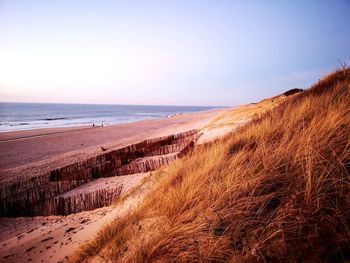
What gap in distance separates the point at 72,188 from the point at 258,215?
5.70 metres

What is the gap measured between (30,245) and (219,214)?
3.16m

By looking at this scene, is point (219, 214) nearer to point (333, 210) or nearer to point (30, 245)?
point (333, 210)

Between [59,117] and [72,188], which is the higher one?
[59,117]

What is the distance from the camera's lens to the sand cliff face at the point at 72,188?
4508mm

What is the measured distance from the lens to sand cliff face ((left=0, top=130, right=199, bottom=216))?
451 cm

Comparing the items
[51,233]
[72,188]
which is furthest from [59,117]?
[51,233]

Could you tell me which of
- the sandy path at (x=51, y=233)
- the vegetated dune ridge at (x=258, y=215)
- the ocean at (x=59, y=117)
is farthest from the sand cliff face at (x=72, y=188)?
the ocean at (x=59, y=117)

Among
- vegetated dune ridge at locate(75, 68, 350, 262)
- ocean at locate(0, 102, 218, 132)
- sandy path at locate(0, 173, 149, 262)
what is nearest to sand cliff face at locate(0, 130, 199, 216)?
sandy path at locate(0, 173, 149, 262)

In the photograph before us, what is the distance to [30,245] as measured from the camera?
3260 mm

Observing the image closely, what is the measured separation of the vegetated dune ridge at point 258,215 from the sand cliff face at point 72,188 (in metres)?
2.43

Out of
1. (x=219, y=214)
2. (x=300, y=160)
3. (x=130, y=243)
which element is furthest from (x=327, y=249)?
(x=130, y=243)

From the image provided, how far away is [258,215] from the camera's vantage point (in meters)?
1.58

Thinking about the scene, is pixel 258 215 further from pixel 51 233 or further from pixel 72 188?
pixel 72 188

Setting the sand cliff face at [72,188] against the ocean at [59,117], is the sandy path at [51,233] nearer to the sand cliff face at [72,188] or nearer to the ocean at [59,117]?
the sand cliff face at [72,188]
